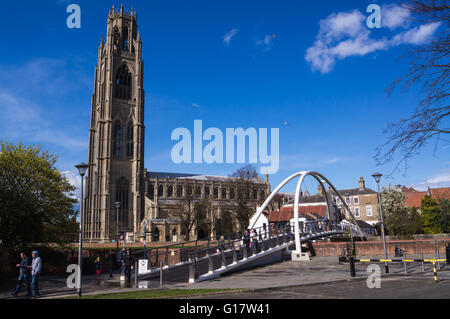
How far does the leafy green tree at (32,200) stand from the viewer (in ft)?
74.8

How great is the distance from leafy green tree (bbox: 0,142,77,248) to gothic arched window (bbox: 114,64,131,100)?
6139 cm

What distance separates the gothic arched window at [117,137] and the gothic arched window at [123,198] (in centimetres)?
600

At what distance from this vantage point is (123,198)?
81562mm

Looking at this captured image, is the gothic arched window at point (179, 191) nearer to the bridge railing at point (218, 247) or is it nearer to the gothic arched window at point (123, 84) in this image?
the gothic arched window at point (123, 84)

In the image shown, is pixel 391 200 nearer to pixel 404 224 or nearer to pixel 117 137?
pixel 404 224

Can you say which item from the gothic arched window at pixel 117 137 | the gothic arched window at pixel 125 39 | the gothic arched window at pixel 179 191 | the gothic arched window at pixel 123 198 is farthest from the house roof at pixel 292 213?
the gothic arched window at pixel 125 39

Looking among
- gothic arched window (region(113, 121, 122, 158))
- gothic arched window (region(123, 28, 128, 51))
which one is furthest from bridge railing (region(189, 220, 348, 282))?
gothic arched window (region(123, 28, 128, 51))

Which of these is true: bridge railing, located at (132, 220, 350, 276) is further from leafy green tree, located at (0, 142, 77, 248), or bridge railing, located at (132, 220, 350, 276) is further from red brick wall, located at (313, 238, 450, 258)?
leafy green tree, located at (0, 142, 77, 248)

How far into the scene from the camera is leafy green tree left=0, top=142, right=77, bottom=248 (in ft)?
74.8
